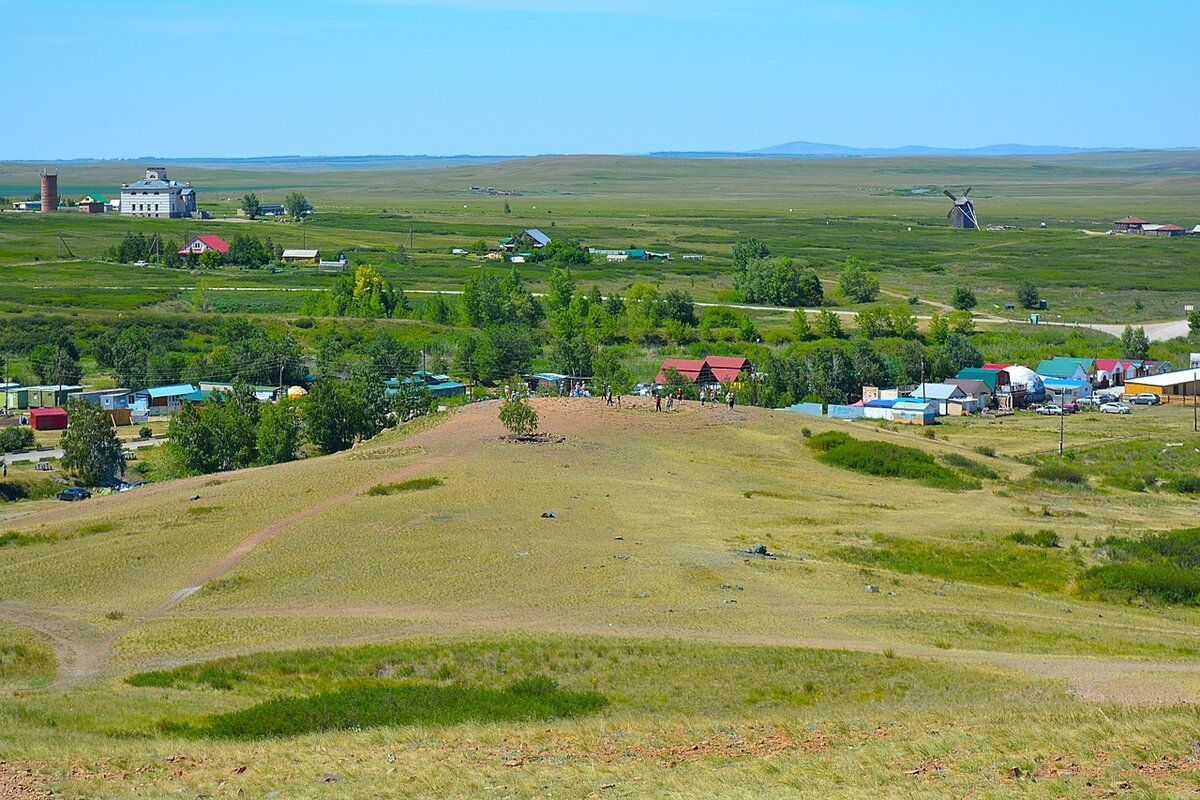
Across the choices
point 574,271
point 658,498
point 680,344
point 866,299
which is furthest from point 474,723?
point 574,271

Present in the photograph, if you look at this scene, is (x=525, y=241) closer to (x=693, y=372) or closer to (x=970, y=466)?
(x=693, y=372)

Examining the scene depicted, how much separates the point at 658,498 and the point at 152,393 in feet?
94.2

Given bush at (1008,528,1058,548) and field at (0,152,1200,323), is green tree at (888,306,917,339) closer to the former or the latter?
field at (0,152,1200,323)

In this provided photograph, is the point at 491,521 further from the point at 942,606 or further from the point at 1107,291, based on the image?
the point at 1107,291

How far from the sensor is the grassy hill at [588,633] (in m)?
14.2

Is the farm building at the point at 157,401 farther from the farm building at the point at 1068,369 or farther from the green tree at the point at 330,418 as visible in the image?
the farm building at the point at 1068,369

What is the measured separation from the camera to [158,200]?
137875 millimetres

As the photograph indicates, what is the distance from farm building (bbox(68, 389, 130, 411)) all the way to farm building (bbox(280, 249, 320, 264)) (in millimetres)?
48870

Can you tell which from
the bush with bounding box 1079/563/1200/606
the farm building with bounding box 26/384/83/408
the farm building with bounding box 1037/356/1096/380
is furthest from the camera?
the farm building with bounding box 1037/356/1096/380

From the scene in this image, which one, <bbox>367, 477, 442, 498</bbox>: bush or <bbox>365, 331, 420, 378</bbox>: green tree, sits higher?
<bbox>365, 331, 420, 378</bbox>: green tree

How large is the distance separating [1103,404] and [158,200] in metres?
104

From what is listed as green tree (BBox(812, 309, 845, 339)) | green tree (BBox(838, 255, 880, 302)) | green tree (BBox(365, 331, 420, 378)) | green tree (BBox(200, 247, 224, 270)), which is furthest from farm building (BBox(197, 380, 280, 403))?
green tree (BBox(200, 247, 224, 270))

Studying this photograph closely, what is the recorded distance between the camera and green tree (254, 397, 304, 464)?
40.5 m

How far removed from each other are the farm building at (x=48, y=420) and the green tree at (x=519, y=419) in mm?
19550
